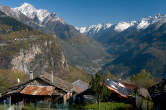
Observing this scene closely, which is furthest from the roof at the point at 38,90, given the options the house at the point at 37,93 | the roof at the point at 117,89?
the roof at the point at 117,89

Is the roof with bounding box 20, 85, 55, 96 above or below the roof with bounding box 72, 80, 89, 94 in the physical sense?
above

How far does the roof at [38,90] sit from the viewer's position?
46062 mm

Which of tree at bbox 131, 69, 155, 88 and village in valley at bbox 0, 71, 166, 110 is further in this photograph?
tree at bbox 131, 69, 155, 88

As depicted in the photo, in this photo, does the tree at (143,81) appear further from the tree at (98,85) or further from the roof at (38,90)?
the tree at (98,85)

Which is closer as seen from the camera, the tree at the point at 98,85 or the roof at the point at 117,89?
the tree at the point at 98,85

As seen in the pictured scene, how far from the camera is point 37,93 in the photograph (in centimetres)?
4597

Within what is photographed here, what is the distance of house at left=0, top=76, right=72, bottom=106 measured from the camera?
4681 cm

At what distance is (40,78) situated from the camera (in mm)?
50625

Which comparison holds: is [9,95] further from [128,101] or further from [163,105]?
[163,105]

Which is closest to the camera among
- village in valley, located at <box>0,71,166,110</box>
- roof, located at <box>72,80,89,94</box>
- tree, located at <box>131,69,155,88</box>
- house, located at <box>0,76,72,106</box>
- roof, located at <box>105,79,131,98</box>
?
village in valley, located at <box>0,71,166,110</box>

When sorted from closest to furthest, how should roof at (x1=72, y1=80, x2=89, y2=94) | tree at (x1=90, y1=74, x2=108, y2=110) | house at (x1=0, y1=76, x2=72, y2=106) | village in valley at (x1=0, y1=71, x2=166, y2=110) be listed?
tree at (x1=90, y1=74, x2=108, y2=110), village in valley at (x1=0, y1=71, x2=166, y2=110), house at (x1=0, y1=76, x2=72, y2=106), roof at (x1=72, y1=80, x2=89, y2=94)

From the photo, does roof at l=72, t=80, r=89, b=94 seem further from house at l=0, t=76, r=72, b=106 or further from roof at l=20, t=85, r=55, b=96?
roof at l=20, t=85, r=55, b=96

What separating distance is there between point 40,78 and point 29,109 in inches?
487

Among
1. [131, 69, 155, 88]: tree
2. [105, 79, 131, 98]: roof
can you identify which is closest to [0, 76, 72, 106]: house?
[105, 79, 131, 98]: roof
